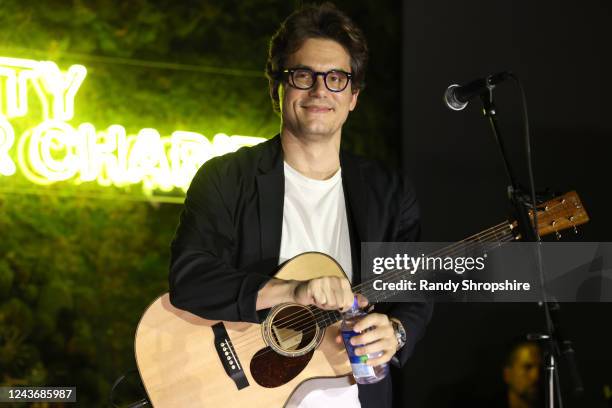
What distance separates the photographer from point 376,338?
2.28 m

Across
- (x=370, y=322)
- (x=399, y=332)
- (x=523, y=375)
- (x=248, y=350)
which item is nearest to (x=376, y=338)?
(x=370, y=322)

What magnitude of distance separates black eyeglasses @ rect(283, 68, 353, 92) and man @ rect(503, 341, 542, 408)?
8.29 feet

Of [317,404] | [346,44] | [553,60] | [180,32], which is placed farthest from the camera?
[180,32]

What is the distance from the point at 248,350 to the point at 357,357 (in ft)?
1.32

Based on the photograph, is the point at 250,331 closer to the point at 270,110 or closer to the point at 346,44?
the point at 346,44

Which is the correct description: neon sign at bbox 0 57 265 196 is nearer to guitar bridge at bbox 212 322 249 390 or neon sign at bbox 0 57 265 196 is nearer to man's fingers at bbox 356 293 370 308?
guitar bridge at bbox 212 322 249 390

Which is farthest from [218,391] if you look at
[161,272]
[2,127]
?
[2,127]

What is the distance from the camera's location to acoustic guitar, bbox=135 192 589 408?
2.41 m

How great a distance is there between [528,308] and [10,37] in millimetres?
3792

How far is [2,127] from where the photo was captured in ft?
15.4

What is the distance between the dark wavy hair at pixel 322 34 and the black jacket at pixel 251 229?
1.03 ft

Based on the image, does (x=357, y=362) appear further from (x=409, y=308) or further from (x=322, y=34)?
(x=322, y=34)

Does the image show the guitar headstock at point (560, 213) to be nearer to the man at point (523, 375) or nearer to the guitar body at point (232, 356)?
the guitar body at point (232, 356)

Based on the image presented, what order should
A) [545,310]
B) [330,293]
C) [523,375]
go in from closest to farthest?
[545,310] → [330,293] → [523,375]
